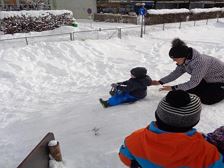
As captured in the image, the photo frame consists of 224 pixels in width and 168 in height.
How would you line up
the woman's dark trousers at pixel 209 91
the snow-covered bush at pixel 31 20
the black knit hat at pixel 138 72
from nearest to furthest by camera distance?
the woman's dark trousers at pixel 209 91, the black knit hat at pixel 138 72, the snow-covered bush at pixel 31 20

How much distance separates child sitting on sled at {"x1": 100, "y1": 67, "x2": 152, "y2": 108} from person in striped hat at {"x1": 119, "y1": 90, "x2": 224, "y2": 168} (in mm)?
2987

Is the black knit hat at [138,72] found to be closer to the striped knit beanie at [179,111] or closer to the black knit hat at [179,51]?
the black knit hat at [179,51]

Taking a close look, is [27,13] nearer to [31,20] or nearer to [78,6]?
[31,20]

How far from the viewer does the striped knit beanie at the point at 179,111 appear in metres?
1.83

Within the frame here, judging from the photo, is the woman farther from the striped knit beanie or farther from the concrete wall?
the concrete wall

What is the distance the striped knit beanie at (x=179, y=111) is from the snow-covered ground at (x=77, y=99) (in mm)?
1629

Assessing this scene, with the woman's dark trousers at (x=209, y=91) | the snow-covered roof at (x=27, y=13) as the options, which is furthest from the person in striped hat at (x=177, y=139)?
the snow-covered roof at (x=27, y=13)

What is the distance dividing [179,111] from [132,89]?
3213 mm

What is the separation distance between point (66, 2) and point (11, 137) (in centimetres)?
2609

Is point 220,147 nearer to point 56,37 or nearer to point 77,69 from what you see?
point 77,69

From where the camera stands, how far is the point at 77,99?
21.1 feet

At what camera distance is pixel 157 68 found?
8773mm

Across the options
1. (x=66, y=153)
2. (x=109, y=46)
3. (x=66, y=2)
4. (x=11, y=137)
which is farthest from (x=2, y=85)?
(x=66, y=2)

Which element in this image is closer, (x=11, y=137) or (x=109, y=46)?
(x=11, y=137)
